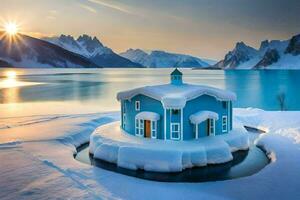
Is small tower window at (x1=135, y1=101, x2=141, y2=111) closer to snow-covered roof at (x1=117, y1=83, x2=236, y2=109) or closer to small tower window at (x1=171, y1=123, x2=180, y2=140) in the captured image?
snow-covered roof at (x1=117, y1=83, x2=236, y2=109)

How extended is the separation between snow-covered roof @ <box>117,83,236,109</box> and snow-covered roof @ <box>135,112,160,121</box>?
1.27 metres

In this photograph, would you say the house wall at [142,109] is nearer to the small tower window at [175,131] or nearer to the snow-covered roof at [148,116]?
the snow-covered roof at [148,116]

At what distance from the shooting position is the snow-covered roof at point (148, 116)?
24734 millimetres

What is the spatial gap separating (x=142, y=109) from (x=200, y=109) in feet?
15.3

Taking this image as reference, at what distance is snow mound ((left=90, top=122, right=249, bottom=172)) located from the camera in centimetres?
2102

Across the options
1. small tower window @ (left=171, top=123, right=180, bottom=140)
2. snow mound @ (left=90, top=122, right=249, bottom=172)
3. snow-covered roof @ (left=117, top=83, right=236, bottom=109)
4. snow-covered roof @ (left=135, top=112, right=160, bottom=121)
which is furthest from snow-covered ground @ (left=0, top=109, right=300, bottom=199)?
small tower window @ (left=171, top=123, right=180, bottom=140)

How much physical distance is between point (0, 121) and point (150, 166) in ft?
78.7

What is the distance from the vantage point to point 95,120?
36906 mm

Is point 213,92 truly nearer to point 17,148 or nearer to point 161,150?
point 161,150

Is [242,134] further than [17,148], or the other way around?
[242,134]

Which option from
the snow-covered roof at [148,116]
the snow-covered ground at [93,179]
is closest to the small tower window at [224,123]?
the snow-covered ground at [93,179]

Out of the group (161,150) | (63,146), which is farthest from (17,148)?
(161,150)

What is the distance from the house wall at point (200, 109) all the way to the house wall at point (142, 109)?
1831 millimetres

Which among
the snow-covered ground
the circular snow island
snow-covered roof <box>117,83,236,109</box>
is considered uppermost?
snow-covered roof <box>117,83,236,109</box>
